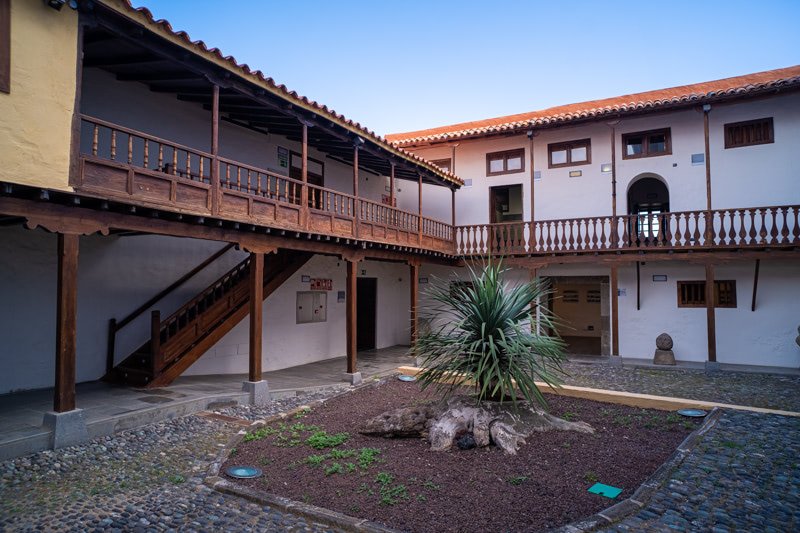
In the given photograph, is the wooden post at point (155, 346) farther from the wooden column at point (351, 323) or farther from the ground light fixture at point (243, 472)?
the ground light fixture at point (243, 472)

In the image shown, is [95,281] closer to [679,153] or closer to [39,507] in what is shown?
[39,507]

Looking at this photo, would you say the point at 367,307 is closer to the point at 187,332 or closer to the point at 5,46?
the point at 187,332

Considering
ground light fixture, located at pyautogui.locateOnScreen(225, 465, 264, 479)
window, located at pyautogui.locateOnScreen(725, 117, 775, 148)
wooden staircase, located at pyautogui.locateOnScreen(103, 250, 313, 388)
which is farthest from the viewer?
window, located at pyautogui.locateOnScreen(725, 117, 775, 148)

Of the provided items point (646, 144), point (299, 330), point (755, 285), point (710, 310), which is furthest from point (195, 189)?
point (755, 285)

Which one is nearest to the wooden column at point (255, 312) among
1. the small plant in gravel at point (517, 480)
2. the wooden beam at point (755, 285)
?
the small plant in gravel at point (517, 480)

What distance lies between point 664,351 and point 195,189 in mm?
11961

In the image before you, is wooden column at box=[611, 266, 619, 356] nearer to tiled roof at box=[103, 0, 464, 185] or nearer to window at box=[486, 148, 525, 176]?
window at box=[486, 148, 525, 176]

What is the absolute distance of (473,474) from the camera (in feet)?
15.0

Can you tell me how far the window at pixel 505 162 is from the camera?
14938 mm

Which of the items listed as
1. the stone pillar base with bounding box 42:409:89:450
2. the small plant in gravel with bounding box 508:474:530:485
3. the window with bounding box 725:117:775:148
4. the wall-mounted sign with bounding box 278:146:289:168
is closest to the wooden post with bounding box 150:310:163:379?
the stone pillar base with bounding box 42:409:89:450

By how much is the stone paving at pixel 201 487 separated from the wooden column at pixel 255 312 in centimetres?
142

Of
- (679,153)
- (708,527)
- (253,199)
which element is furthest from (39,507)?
(679,153)

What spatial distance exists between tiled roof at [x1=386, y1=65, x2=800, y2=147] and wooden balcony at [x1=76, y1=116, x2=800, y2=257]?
2.80 meters

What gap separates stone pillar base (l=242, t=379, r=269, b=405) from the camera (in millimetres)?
7816
